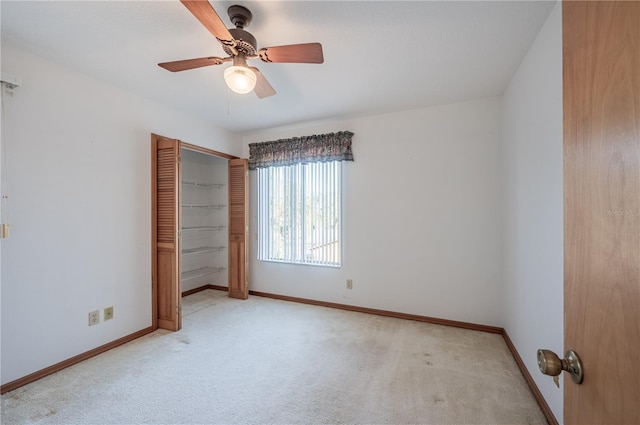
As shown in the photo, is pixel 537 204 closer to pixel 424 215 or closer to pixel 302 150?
pixel 424 215

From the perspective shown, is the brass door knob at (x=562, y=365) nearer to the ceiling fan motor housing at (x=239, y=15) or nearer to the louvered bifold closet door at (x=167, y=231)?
the ceiling fan motor housing at (x=239, y=15)

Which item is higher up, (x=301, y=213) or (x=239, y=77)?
(x=239, y=77)

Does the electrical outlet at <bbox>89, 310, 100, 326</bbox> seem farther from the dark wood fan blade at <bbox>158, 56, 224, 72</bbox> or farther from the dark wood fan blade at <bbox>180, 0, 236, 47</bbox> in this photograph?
the dark wood fan blade at <bbox>180, 0, 236, 47</bbox>

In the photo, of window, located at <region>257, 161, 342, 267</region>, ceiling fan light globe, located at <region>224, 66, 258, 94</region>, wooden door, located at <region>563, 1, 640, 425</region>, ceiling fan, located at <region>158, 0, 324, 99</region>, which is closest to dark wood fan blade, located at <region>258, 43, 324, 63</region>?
ceiling fan, located at <region>158, 0, 324, 99</region>

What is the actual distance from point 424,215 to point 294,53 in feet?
7.44

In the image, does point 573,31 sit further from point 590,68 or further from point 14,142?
point 14,142

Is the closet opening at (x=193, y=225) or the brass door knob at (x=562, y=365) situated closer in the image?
the brass door knob at (x=562, y=365)

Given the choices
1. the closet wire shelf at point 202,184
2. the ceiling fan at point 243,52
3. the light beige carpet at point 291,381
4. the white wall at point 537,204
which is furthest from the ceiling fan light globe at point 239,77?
the closet wire shelf at point 202,184

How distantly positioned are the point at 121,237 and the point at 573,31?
334 centimetres

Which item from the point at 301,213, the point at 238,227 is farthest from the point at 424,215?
the point at 238,227

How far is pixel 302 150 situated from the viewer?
12.0 ft

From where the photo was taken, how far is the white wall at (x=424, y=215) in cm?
288

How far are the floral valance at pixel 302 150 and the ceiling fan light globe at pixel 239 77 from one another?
1.87 metres

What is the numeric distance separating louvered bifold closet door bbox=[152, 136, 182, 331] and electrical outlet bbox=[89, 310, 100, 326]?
1.89 feet
